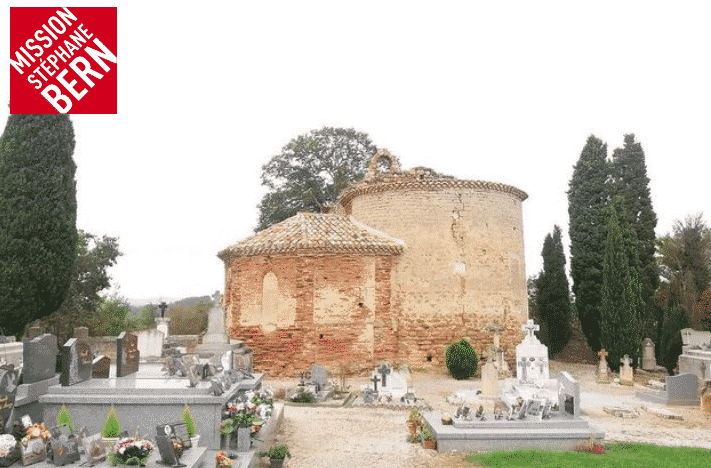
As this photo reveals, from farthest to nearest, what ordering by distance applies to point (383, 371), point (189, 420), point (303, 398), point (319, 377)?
point (319, 377), point (383, 371), point (303, 398), point (189, 420)

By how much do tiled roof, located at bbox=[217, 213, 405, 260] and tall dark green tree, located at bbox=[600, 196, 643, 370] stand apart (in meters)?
9.08

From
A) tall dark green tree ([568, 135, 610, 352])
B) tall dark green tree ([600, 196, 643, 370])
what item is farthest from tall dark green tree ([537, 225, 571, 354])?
tall dark green tree ([600, 196, 643, 370])

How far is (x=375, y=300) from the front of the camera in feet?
61.7

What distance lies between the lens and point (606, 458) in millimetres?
8672

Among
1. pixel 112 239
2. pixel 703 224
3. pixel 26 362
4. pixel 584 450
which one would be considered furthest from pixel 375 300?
pixel 703 224

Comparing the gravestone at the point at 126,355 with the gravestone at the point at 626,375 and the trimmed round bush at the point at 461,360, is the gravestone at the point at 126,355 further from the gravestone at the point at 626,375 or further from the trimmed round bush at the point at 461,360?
the gravestone at the point at 626,375

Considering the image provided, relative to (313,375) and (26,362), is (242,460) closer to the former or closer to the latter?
(26,362)

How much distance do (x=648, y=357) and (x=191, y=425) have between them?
22.3 m

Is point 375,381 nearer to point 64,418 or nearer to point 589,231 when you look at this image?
point 64,418

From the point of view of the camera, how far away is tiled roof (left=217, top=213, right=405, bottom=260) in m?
18.4

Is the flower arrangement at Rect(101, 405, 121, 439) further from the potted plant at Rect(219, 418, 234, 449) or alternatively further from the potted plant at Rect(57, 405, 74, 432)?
the potted plant at Rect(219, 418, 234, 449)

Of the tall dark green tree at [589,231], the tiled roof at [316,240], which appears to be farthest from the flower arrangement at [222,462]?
the tall dark green tree at [589,231]

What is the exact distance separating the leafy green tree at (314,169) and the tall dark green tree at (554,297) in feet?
40.3

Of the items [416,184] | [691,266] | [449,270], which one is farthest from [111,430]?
[691,266]
